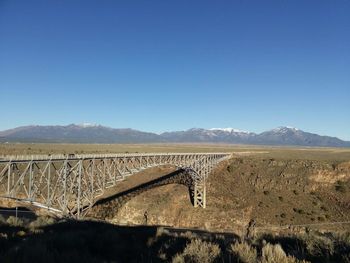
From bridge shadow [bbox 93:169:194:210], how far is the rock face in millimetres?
690

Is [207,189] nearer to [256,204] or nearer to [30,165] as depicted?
[256,204]

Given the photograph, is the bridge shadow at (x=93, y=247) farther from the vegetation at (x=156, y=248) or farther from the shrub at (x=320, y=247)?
the shrub at (x=320, y=247)

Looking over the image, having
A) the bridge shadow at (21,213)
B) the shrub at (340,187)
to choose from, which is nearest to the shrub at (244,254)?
the bridge shadow at (21,213)

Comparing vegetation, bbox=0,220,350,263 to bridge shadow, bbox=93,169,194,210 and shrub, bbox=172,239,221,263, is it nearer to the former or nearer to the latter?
shrub, bbox=172,239,221,263

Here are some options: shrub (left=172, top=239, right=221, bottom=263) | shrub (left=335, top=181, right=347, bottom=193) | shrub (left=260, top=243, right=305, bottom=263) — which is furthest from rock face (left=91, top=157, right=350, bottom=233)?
shrub (left=260, top=243, right=305, bottom=263)

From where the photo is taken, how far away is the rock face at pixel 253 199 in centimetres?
5322

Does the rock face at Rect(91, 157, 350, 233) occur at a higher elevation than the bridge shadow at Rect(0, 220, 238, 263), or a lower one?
lower

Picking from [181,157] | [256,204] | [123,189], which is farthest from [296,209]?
[123,189]

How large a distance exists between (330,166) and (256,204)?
21.1 metres

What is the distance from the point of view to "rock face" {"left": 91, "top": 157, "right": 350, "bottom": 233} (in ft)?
175

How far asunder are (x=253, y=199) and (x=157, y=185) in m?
15.5

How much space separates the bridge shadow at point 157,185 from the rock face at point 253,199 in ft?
2.26

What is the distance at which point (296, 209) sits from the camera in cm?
5644

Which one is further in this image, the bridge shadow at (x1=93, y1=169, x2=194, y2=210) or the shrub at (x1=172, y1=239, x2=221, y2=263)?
the bridge shadow at (x1=93, y1=169, x2=194, y2=210)
